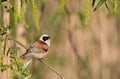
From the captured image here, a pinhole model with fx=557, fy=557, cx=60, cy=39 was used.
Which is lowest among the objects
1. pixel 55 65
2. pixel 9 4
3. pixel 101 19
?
pixel 55 65

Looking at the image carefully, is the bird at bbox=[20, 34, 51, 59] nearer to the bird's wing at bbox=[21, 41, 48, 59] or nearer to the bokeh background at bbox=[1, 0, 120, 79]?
the bird's wing at bbox=[21, 41, 48, 59]

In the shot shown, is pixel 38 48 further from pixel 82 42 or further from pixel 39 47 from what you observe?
pixel 82 42

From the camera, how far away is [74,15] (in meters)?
5.43

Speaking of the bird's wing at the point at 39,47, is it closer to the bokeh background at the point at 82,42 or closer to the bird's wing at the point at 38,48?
the bird's wing at the point at 38,48

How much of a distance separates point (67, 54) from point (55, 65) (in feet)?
2.88

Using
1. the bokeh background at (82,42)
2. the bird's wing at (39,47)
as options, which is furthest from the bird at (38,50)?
the bokeh background at (82,42)

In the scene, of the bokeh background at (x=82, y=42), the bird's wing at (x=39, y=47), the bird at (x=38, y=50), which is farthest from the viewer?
the bokeh background at (x=82, y=42)

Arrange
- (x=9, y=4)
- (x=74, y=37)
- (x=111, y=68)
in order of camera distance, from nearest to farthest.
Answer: (x=9, y=4), (x=74, y=37), (x=111, y=68)

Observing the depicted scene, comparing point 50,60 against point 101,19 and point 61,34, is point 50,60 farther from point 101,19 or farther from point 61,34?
point 101,19

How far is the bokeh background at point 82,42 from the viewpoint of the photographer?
18.0ft

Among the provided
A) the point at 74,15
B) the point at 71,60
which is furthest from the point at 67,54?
the point at 74,15

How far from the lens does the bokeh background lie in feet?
18.0

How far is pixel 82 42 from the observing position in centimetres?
584

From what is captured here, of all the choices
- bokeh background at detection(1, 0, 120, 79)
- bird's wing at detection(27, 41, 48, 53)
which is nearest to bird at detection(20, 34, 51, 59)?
bird's wing at detection(27, 41, 48, 53)
